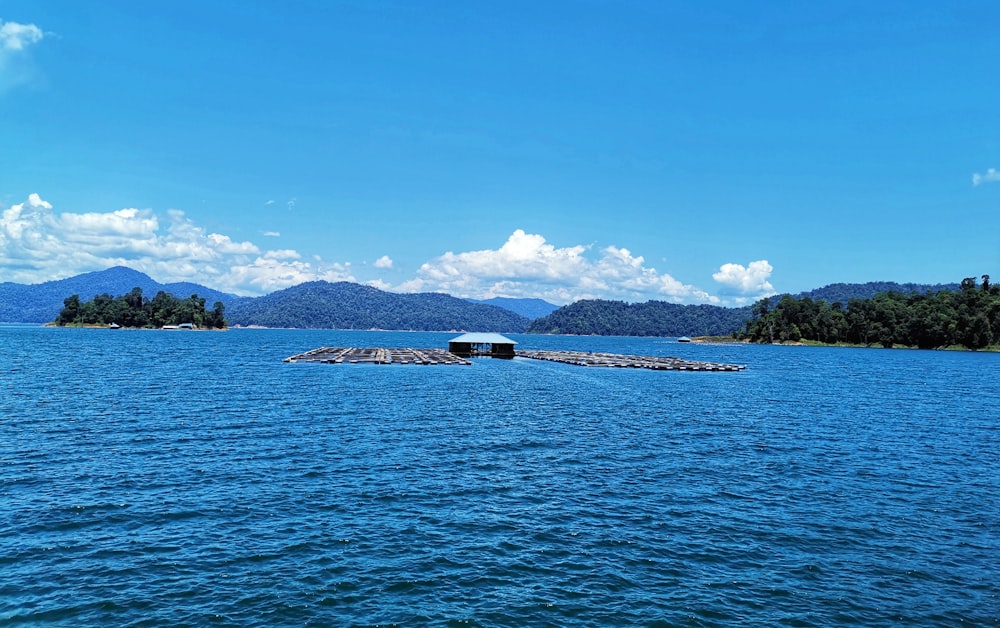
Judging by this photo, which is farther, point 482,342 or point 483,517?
point 482,342

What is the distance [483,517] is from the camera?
28016 millimetres

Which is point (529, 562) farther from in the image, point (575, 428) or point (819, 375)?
point (819, 375)

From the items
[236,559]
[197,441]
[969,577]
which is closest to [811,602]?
[969,577]

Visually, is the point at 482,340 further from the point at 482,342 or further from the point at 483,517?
the point at 483,517

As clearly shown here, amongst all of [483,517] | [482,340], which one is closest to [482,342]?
[482,340]

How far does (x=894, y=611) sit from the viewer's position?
2000 centimetres

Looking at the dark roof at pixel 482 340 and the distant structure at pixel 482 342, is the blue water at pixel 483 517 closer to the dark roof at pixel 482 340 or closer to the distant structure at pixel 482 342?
the dark roof at pixel 482 340

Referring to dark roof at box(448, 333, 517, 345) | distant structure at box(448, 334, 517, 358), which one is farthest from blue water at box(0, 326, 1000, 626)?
distant structure at box(448, 334, 517, 358)

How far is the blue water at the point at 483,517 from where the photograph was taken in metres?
19.7

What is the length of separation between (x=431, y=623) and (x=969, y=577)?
829 inches

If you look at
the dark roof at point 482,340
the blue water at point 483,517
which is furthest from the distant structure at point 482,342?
the blue water at point 483,517

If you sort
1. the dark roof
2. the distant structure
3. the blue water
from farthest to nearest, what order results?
1. the distant structure
2. the dark roof
3. the blue water

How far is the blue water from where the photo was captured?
1972cm

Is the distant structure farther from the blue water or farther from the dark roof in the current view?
the blue water
